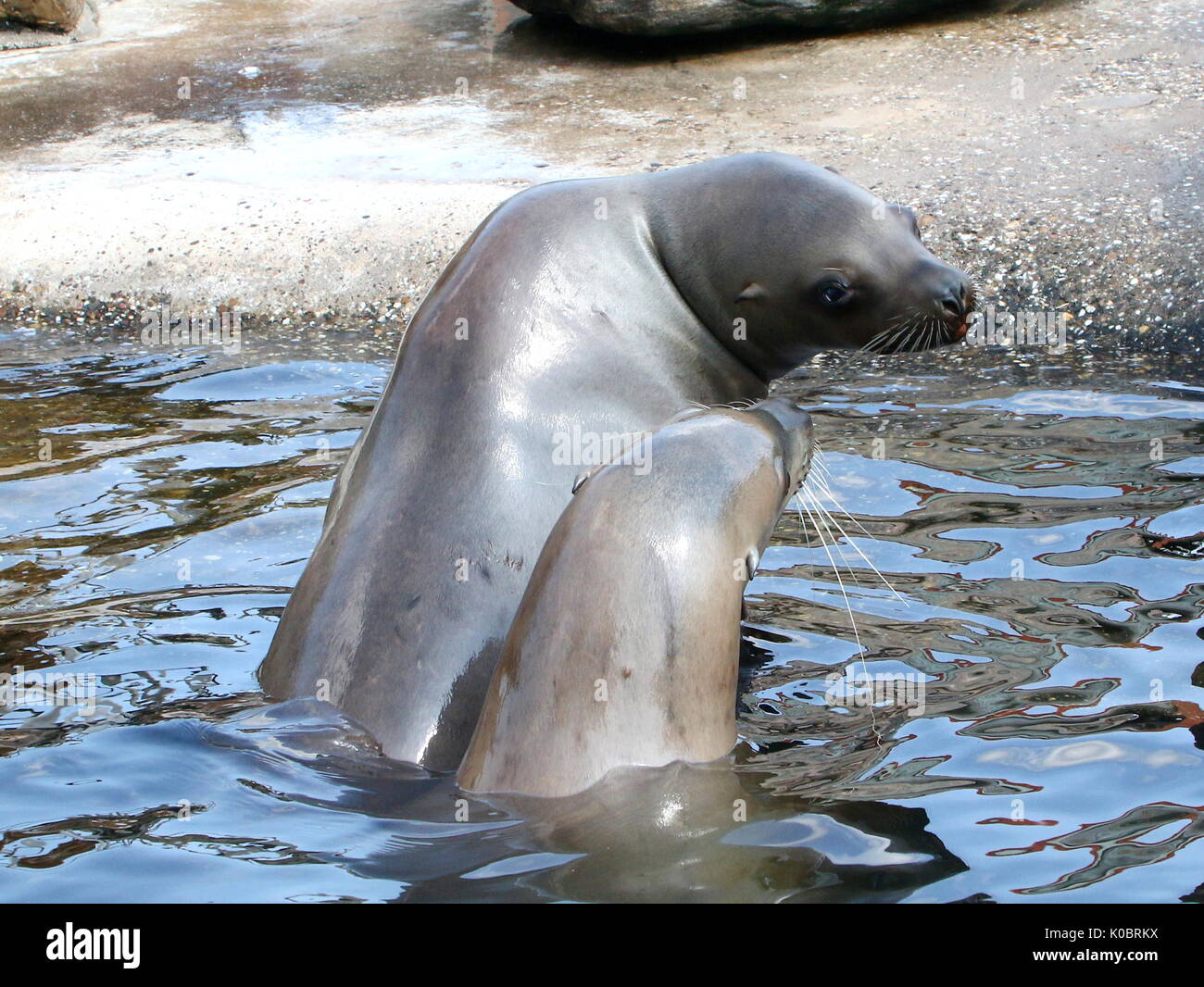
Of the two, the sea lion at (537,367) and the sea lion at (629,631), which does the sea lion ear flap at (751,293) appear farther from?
the sea lion at (629,631)

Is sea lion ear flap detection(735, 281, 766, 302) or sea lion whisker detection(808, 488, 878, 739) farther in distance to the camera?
sea lion ear flap detection(735, 281, 766, 302)

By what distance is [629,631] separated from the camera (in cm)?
304

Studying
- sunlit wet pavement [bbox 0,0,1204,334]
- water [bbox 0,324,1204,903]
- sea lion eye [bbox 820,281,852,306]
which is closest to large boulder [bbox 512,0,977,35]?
sunlit wet pavement [bbox 0,0,1204,334]

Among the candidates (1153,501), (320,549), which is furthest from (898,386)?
(320,549)

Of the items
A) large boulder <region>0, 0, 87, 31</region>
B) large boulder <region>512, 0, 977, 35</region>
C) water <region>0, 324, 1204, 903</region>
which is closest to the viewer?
water <region>0, 324, 1204, 903</region>

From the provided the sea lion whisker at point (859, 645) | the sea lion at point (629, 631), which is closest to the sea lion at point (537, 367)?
the sea lion at point (629, 631)

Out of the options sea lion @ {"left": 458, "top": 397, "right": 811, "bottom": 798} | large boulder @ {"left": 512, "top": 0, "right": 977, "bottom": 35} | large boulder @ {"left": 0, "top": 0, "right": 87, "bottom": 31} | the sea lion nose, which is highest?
large boulder @ {"left": 0, "top": 0, "right": 87, "bottom": 31}

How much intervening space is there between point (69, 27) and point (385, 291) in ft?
24.9

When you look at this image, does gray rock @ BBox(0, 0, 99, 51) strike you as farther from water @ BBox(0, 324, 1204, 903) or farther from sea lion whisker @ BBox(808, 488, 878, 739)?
sea lion whisker @ BBox(808, 488, 878, 739)

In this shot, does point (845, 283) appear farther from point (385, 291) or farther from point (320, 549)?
point (385, 291)

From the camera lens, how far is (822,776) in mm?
3311

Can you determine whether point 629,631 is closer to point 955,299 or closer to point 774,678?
point 774,678

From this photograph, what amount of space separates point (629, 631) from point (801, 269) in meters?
1.54

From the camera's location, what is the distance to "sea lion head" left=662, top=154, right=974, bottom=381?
4219 mm
